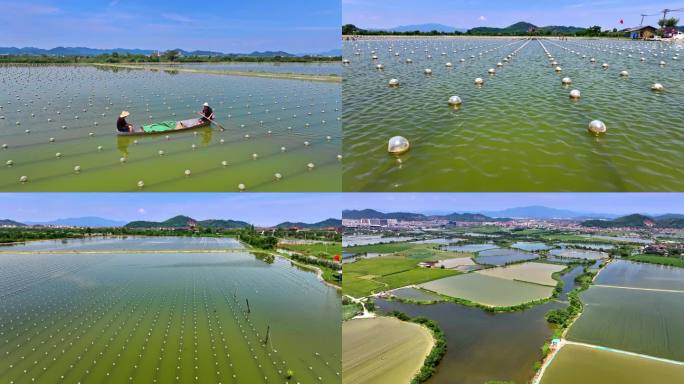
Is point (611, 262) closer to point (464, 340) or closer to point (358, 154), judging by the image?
point (464, 340)

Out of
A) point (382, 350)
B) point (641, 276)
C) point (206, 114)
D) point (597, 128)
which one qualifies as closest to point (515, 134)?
point (597, 128)

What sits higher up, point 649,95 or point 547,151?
point 649,95

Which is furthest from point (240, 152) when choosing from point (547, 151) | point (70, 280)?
point (70, 280)

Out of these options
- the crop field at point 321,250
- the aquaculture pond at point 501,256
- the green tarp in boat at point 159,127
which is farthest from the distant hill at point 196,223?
the green tarp in boat at point 159,127

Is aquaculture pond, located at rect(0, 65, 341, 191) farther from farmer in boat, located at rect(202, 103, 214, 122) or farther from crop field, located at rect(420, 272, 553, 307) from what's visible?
crop field, located at rect(420, 272, 553, 307)

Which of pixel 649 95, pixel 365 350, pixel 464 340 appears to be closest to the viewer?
pixel 365 350

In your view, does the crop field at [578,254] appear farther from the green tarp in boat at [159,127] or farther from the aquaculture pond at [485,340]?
the green tarp in boat at [159,127]
